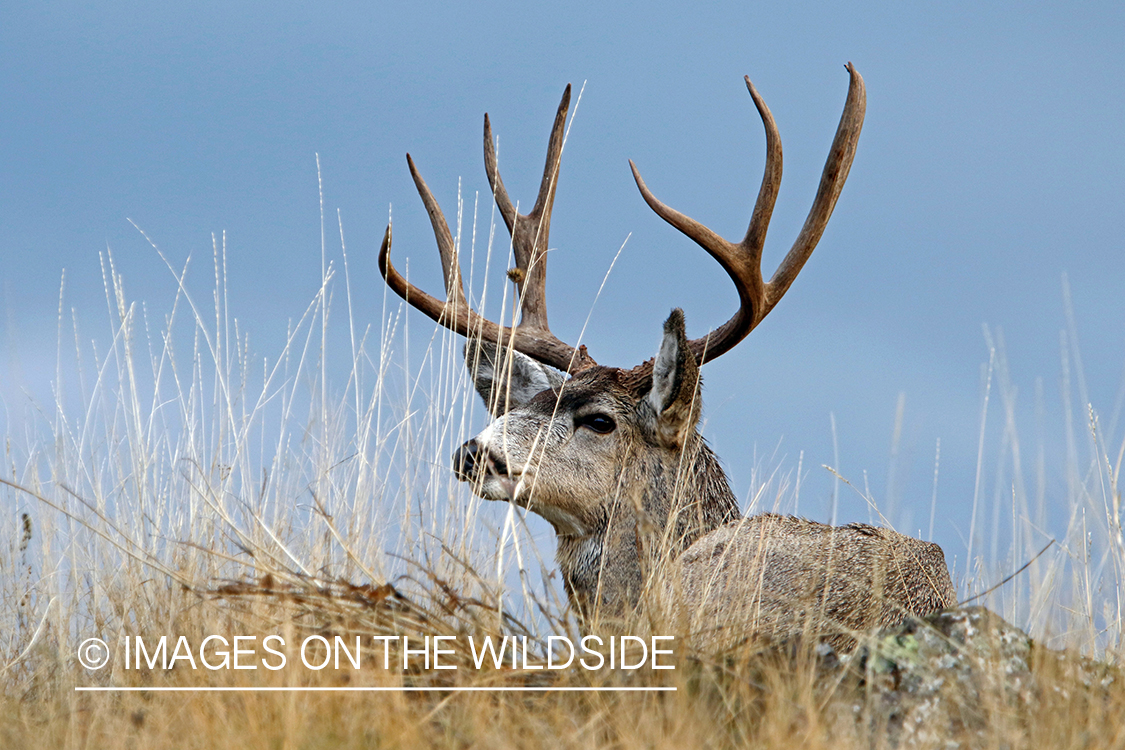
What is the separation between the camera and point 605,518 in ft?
19.5

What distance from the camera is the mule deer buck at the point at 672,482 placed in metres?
4.82

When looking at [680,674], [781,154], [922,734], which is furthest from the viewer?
[781,154]

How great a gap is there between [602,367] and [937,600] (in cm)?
230

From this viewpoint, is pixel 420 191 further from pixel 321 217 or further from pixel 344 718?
pixel 344 718

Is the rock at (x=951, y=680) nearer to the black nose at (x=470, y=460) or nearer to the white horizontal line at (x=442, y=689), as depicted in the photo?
the white horizontal line at (x=442, y=689)

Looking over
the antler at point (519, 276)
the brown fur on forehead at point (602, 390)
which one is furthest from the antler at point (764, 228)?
the antler at point (519, 276)

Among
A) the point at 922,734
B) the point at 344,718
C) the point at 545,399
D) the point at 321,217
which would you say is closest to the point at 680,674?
the point at 922,734

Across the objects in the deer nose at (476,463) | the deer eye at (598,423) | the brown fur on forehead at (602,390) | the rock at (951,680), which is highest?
the brown fur on forehead at (602,390)

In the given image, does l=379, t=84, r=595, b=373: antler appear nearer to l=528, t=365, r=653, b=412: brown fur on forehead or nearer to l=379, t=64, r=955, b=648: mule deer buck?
l=379, t=64, r=955, b=648: mule deer buck

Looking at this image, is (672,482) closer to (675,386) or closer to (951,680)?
(675,386)

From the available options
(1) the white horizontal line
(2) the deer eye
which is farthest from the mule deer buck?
(1) the white horizontal line

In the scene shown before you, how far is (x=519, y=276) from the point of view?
7.38 m

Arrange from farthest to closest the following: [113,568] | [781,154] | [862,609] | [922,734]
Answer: [781,154], [113,568], [862,609], [922,734]

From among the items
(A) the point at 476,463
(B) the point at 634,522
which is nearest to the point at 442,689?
(A) the point at 476,463
